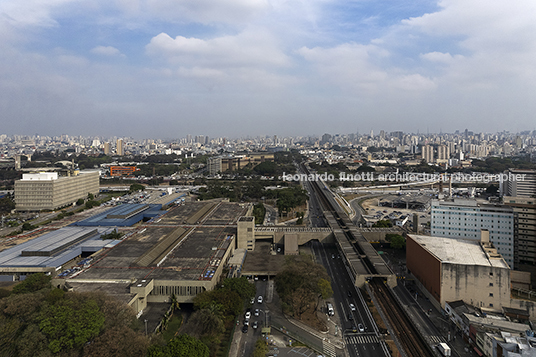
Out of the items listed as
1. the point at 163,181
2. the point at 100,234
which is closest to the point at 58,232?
the point at 100,234

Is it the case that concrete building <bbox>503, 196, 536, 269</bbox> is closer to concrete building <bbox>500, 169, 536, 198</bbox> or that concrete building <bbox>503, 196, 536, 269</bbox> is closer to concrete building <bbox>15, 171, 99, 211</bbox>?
concrete building <bbox>500, 169, 536, 198</bbox>

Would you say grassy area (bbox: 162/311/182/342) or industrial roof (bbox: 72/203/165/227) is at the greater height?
industrial roof (bbox: 72/203/165/227)

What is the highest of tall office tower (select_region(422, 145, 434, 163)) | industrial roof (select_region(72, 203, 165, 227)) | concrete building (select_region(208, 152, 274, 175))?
tall office tower (select_region(422, 145, 434, 163))

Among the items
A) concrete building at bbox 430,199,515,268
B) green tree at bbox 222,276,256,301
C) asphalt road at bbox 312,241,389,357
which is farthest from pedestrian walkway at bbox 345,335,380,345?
concrete building at bbox 430,199,515,268

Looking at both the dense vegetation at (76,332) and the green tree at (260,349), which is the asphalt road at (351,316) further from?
the dense vegetation at (76,332)

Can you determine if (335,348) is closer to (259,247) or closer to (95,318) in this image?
(95,318)
